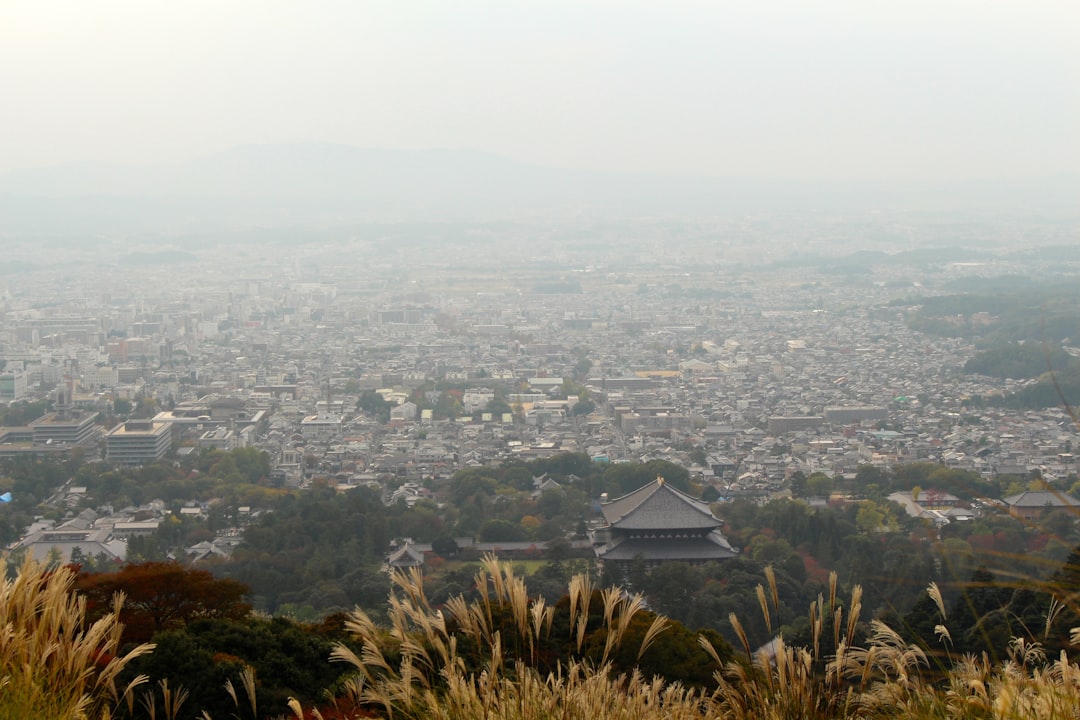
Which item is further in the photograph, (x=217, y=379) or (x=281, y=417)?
(x=217, y=379)

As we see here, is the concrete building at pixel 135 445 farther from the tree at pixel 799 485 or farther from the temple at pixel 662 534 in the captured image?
the tree at pixel 799 485

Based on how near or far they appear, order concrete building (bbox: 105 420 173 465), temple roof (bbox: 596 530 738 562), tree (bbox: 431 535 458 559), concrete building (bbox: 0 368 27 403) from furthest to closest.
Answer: concrete building (bbox: 0 368 27 403)
concrete building (bbox: 105 420 173 465)
tree (bbox: 431 535 458 559)
temple roof (bbox: 596 530 738 562)

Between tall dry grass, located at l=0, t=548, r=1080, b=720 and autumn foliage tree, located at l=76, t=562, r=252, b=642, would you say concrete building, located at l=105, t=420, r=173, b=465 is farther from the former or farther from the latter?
tall dry grass, located at l=0, t=548, r=1080, b=720

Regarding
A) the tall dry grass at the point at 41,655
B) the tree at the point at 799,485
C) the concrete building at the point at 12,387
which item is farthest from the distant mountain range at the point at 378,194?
the tall dry grass at the point at 41,655

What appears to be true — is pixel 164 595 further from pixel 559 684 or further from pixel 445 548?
pixel 445 548

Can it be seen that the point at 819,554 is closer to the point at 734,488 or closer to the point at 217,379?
the point at 734,488

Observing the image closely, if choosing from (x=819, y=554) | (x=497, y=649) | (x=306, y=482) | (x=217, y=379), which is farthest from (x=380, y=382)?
(x=497, y=649)

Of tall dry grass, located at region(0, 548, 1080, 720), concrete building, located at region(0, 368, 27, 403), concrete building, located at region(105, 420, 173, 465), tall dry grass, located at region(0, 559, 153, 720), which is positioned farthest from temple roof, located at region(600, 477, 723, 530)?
concrete building, located at region(0, 368, 27, 403)
